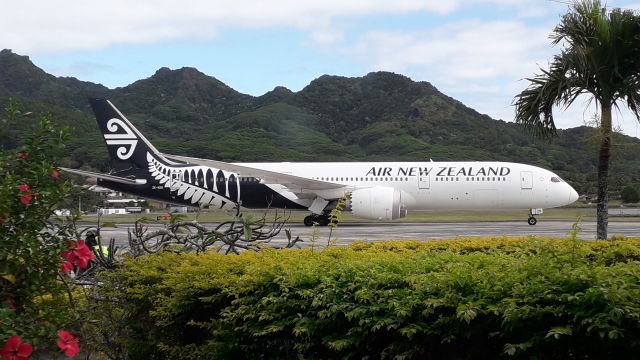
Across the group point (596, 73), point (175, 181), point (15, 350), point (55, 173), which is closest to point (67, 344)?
point (15, 350)

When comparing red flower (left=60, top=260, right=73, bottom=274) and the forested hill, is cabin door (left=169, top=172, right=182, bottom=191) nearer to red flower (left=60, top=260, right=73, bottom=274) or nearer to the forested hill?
red flower (left=60, top=260, right=73, bottom=274)

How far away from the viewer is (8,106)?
12.6 ft

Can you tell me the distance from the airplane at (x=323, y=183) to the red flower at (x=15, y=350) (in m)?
25.7

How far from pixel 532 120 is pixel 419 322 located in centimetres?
954

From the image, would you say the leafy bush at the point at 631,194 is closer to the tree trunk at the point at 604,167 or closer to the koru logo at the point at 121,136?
the koru logo at the point at 121,136

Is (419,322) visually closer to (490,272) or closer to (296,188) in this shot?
(490,272)

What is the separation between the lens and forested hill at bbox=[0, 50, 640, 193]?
97438 mm

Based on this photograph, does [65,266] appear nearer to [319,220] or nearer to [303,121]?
[319,220]

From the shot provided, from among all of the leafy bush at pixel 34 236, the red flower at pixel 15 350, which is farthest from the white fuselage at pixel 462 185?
the red flower at pixel 15 350

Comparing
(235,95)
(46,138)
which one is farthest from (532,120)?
(235,95)

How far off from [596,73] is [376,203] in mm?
17258

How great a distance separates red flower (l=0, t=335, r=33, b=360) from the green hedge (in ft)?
4.83

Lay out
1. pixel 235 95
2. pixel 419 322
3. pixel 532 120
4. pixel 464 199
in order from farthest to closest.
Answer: pixel 235 95 → pixel 464 199 → pixel 532 120 → pixel 419 322

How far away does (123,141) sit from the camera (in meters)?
32.7
